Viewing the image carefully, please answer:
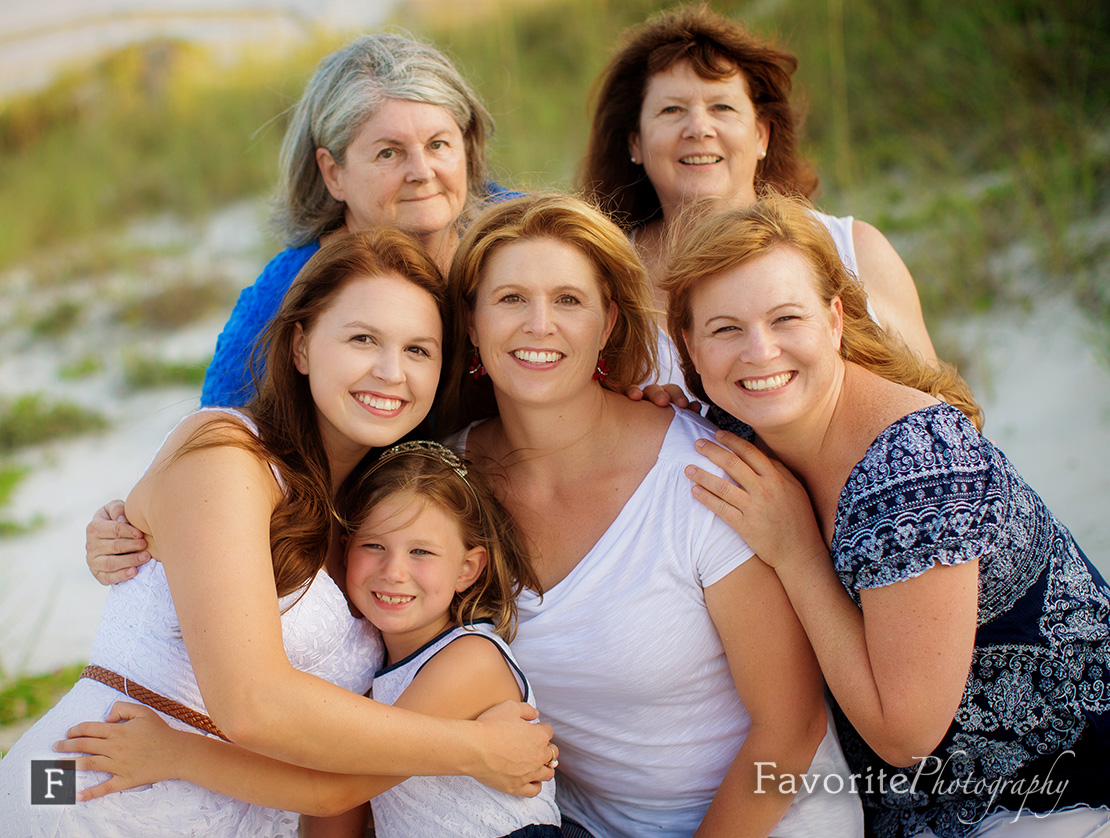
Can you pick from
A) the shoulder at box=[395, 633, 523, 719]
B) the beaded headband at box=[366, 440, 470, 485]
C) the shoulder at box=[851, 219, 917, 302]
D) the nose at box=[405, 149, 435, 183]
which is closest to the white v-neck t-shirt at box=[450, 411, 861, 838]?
the shoulder at box=[395, 633, 523, 719]

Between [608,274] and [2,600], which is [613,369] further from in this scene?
[2,600]

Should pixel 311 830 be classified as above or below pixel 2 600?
below

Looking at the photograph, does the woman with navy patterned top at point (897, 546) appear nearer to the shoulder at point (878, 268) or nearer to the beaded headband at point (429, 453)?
the beaded headband at point (429, 453)

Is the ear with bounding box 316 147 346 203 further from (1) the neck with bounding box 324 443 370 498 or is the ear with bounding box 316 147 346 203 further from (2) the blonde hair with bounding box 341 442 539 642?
(2) the blonde hair with bounding box 341 442 539 642


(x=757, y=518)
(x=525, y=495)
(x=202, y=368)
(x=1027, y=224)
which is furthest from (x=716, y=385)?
(x=202, y=368)

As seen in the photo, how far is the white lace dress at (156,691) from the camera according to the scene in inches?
78.1

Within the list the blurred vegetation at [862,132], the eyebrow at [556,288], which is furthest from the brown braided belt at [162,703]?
the blurred vegetation at [862,132]

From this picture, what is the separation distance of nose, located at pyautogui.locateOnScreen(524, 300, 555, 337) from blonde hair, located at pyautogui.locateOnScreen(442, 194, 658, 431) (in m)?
0.18

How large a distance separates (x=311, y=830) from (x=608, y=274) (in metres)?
1.69

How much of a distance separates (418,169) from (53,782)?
81.1 inches

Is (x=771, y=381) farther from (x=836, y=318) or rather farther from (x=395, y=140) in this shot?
(x=395, y=140)

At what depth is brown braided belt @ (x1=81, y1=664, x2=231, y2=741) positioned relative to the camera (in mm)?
2096

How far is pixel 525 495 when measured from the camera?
8.07 ft

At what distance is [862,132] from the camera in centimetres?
629
